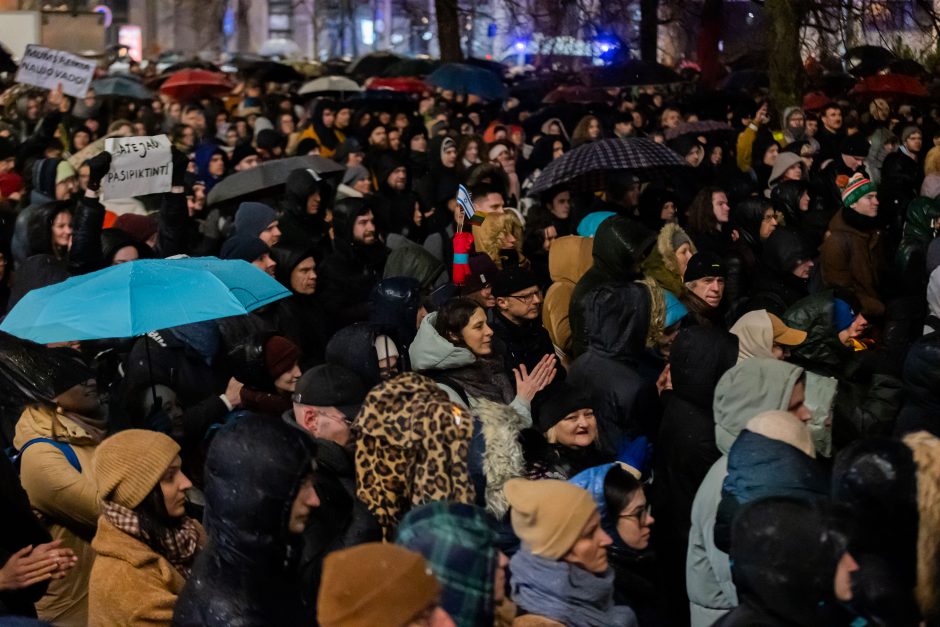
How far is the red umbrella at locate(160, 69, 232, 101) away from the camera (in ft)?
67.3

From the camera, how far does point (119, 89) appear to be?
20109 millimetres

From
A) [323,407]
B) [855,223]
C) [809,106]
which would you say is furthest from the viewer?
[809,106]

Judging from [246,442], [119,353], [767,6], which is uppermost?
[767,6]

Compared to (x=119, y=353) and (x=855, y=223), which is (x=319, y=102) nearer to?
(x=855, y=223)

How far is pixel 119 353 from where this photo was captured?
7.24 meters

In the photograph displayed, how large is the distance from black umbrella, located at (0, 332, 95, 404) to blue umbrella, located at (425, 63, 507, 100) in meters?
13.5

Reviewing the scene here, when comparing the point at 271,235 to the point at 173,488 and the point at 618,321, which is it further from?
the point at 173,488

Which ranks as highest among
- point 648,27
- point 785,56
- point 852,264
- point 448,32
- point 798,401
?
point 648,27

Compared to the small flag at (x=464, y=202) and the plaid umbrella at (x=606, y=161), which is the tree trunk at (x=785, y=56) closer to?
the plaid umbrella at (x=606, y=161)

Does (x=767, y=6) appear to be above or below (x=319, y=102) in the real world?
above

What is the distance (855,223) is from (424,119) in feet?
35.7

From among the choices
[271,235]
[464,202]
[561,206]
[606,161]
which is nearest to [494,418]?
[464,202]

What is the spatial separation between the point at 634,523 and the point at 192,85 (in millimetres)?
16853

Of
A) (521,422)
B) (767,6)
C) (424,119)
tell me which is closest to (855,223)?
(521,422)
